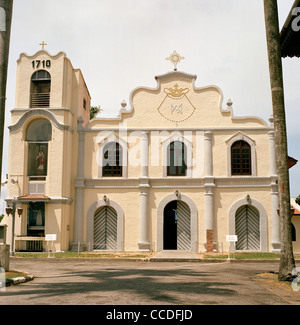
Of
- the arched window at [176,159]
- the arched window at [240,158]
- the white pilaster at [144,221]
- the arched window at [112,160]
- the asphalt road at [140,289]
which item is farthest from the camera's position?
the arched window at [112,160]

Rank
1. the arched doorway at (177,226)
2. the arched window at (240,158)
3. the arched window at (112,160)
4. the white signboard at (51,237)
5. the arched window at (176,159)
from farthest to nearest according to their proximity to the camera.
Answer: the arched window at (112,160)
the arched window at (176,159)
the arched window at (240,158)
the arched doorway at (177,226)
the white signboard at (51,237)

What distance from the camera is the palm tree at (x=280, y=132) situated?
12.8m

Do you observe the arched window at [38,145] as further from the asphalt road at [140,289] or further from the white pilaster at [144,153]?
the asphalt road at [140,289]

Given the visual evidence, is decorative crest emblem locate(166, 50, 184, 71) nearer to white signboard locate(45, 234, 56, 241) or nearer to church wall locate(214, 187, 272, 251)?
church wall locate(214, 187, 272, 251)

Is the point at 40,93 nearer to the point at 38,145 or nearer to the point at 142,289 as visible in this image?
the point at 38,145

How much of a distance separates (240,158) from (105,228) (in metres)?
9.05

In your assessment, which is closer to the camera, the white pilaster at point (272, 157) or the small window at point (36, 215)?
the small window at point (36, 215)

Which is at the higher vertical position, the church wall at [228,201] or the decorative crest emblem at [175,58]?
the decorative crest emblem at [175,58]

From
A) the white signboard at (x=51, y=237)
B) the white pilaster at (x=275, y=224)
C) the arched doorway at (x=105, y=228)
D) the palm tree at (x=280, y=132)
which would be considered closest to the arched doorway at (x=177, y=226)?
the arched doorway at (x=105, y=228)

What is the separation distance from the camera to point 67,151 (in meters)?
25.0
